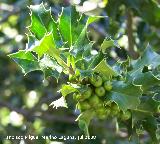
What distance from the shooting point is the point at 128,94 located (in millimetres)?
1944

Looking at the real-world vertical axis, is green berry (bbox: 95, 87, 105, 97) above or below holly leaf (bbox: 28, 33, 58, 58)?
below

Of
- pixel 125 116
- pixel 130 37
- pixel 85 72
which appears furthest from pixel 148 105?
pixel 130 37

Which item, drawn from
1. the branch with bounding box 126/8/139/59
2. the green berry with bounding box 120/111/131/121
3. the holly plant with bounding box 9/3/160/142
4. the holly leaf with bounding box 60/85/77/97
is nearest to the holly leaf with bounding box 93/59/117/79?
the holly plant with bounding box 9/3/160/142

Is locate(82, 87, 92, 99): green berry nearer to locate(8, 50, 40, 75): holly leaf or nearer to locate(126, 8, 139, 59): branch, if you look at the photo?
locate(8, 50, 40, 75): holly leaf

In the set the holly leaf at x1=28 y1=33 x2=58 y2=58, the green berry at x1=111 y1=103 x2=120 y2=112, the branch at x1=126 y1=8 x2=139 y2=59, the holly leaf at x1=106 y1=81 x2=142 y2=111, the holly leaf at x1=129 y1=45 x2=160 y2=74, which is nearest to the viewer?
the holly leaf at x1=28 y1=33 x2=58 y2=58

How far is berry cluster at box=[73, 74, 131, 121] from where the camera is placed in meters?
1.94

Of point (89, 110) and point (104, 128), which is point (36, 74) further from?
point (89, 110)

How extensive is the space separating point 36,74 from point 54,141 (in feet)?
5.85

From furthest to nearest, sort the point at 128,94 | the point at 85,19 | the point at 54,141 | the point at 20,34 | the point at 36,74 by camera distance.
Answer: the point at 36,74 < the point at 20,34 < the point at 54,141 < the point at 85,19 < the point at 128,94

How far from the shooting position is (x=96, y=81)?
194 centimetres

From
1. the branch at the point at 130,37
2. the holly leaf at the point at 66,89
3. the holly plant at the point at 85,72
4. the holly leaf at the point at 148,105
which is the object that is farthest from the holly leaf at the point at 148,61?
the branch at the point at 130,37

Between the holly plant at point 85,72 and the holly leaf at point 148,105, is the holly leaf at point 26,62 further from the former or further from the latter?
the holly leaf at point 148,105

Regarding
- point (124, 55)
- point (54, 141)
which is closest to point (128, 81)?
point (54, 141)

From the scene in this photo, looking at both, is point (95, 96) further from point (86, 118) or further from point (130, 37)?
point (130, 37)
